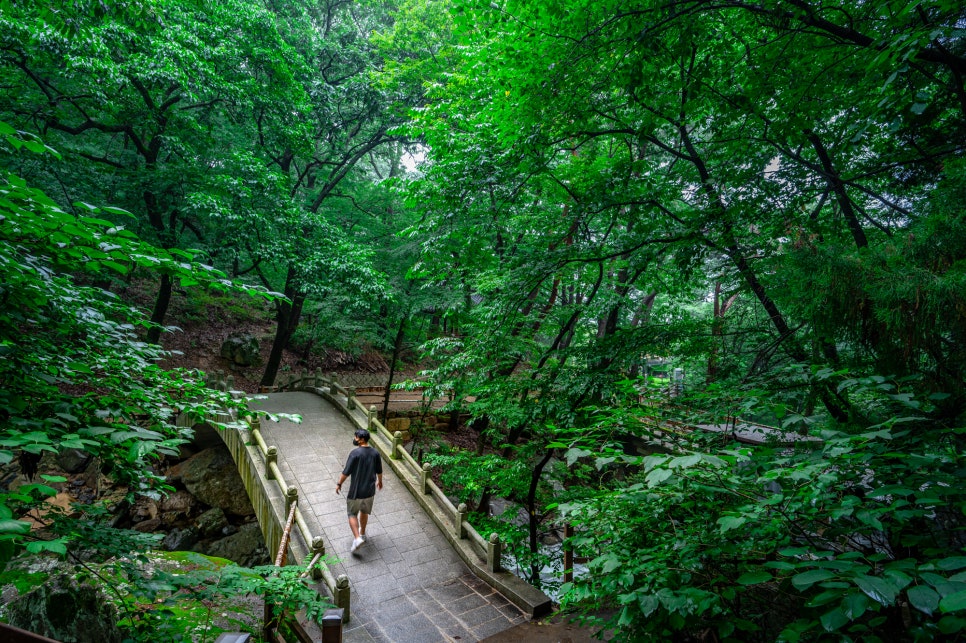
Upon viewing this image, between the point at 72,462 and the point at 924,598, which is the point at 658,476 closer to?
the point at 924,598

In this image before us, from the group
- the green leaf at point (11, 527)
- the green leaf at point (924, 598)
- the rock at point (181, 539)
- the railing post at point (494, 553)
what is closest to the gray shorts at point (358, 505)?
the railing post at point (494, 553)

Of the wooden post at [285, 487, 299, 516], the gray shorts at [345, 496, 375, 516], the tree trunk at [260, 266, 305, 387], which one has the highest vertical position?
the tree trunk at [260, 266, 305, 387]

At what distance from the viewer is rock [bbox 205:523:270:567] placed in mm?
11070

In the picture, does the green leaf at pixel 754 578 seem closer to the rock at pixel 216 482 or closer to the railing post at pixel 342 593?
the railing post at pixel 342 593

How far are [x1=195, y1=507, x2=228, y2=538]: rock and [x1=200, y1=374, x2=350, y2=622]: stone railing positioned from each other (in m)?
2.05

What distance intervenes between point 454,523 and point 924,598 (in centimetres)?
784

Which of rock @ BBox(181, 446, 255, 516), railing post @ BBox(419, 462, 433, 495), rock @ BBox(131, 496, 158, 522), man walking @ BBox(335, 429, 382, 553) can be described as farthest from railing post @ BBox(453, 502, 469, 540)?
rock @ BBox(131, 496, 158, 522)

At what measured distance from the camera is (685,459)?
1.98 metres

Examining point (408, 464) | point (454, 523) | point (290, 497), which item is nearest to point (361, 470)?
point (290, 497)

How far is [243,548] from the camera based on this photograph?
11406 millimetres

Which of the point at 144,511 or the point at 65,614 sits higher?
the point at 65,614

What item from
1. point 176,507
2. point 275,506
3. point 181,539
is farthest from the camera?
point 176,507

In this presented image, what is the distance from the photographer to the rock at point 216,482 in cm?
1254

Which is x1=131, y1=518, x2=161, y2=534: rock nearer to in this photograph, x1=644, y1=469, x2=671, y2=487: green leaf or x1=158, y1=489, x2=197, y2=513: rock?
x1=158, y1=489, x2=197, y2=513: rock
